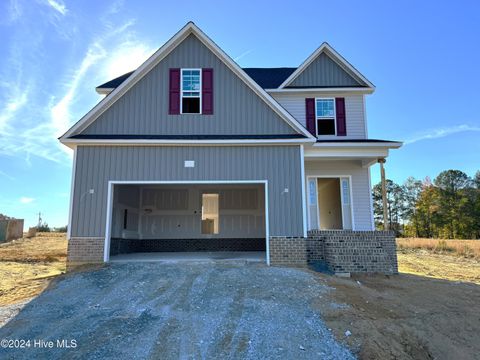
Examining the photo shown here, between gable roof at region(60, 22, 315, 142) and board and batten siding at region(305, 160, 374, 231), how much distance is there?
3215 mm

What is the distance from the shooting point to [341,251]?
10.5 metres

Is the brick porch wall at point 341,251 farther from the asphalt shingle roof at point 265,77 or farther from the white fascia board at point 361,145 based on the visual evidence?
the asphalt shingle roof at point 265,77

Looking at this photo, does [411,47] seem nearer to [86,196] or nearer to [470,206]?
[86,196]

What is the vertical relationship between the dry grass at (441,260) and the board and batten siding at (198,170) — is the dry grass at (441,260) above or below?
below

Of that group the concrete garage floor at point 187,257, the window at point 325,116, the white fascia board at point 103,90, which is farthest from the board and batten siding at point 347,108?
the white fascia board at point 103,90

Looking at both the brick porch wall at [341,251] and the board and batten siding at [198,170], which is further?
the board and batten siding at [198,170]

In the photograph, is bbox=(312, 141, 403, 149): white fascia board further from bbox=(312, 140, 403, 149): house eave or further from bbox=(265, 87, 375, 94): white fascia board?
bbox=(265, 87, 375, 94): white fascia board

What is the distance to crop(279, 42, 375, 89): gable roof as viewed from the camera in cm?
1405

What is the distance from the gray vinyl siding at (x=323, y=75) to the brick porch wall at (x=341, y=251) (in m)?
6.47

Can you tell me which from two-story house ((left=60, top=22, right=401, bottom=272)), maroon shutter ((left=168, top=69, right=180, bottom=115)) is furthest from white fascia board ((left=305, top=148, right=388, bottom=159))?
maroon shutter ((left=168, top=69, right=180, bottom=115))

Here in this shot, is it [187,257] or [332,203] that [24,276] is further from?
[332,203]

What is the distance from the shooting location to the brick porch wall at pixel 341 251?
34.1ft

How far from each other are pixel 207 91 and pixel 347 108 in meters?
6.05

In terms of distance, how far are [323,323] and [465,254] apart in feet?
64.3
